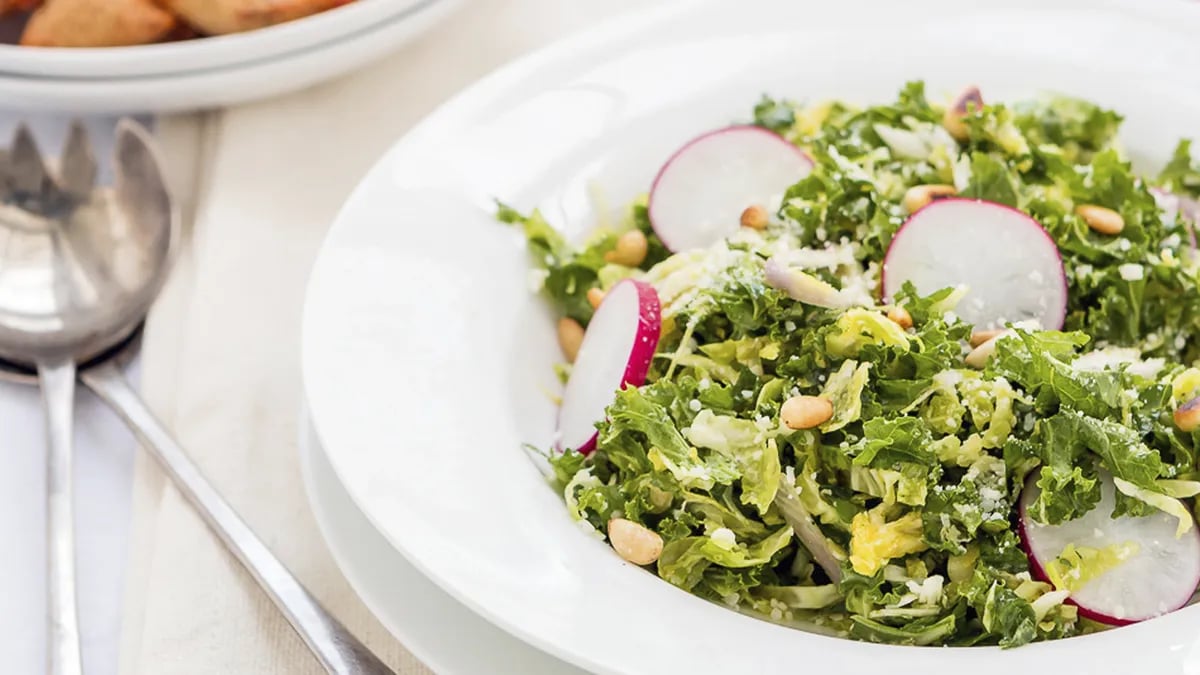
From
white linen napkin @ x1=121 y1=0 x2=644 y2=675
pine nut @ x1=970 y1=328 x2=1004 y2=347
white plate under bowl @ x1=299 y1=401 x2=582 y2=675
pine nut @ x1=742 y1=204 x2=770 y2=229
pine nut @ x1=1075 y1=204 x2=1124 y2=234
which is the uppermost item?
pine nut @ x1=1075 y1=204 x2=1124 y2=234

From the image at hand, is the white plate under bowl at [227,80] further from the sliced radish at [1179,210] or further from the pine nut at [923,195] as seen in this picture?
the sliced radish at [1179,210]

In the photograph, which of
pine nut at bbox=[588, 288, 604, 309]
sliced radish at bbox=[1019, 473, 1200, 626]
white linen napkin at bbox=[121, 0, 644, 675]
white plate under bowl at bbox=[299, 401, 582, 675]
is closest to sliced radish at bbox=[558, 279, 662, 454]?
pine nut at bbox=[588, 288, 604, 309]

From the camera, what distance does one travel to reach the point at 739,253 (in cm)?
281

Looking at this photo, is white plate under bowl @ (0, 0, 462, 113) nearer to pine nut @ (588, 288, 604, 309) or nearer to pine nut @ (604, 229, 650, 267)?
pine nut @ (604, 229, 650, 267)

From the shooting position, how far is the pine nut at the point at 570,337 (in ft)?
10.1

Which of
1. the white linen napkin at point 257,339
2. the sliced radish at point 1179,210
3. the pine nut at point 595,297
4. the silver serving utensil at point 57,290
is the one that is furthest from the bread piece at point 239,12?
the sliced radish at point 1179,210

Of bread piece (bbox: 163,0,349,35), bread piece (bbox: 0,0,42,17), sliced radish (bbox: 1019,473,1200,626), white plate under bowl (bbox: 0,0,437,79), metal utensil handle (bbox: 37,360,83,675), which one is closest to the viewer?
sliced radish (bbox: 1019,473,1200,626)

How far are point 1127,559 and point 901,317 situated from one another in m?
0.64

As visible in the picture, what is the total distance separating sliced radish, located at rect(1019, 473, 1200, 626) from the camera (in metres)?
2.29

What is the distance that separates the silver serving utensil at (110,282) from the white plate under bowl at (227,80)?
157 mm

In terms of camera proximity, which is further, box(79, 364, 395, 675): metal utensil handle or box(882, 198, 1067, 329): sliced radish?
box(882, 198, 1067, 329): sliced radish

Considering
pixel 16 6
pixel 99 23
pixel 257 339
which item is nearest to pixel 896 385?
pixel 257 339

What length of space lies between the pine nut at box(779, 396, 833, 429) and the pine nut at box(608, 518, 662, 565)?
0.35 meters

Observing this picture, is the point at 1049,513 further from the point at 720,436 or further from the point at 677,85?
the point at 677,85
